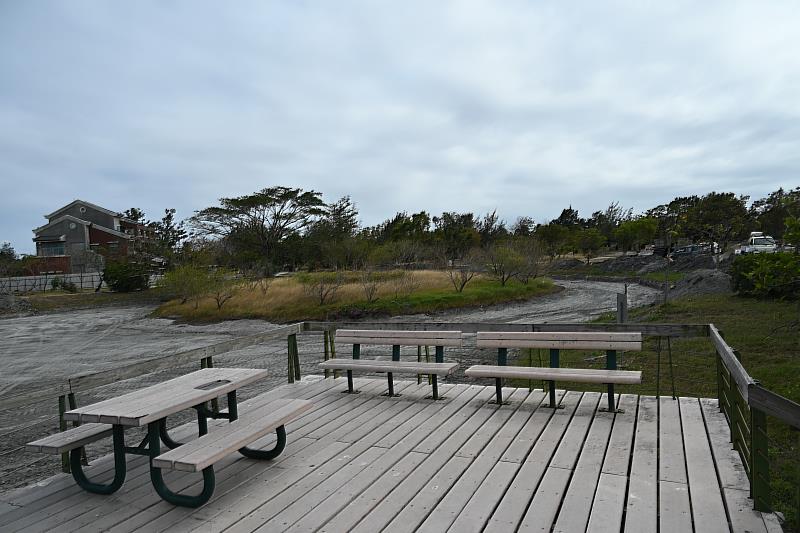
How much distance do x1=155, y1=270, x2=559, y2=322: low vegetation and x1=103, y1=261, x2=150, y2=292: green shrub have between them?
13.1 m

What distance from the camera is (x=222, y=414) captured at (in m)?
4.42

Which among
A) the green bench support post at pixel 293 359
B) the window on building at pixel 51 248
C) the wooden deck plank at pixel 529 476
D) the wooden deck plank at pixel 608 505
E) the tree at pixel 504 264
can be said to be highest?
the window on building at pixel 51 248

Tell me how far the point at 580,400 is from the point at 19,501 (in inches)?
171

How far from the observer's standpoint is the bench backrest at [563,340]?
471 cm

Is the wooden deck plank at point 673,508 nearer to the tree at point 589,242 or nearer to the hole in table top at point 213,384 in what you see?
the hole in table top at point 213,384

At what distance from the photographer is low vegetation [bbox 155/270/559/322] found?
2306 centimetres

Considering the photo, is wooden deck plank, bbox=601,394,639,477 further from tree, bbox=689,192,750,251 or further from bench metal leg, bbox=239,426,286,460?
tree, bbox=689,192,750,251

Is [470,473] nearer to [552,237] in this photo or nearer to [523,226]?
[552,237]

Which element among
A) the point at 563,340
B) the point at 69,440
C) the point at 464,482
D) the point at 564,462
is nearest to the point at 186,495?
the point at 69,440

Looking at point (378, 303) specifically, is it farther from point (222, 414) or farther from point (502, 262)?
point (222, 414)

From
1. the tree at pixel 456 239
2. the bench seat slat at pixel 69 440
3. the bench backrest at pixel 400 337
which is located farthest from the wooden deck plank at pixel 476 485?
the tree at pixel 456 239

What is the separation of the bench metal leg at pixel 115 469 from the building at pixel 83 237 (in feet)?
149

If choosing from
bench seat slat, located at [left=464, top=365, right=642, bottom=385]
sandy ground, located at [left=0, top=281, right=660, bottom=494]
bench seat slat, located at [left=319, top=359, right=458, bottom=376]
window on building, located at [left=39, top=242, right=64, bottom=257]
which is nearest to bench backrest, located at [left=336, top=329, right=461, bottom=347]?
bench seat slat, located at [left=319, top=359, right=458, bottom=376]

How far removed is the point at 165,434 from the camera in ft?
13.3
